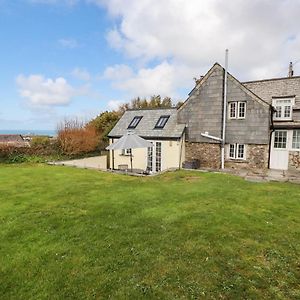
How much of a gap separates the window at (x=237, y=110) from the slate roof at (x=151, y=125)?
3.94 meters

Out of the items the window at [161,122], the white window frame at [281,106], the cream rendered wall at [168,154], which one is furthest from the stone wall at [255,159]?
the window at [161,122]

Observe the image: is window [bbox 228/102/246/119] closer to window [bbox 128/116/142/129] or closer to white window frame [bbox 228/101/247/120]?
white window frame [bbox 228/101/247/120]

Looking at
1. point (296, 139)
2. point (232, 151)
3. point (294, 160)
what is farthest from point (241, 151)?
point (296, 139)

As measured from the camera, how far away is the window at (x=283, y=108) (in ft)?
62.4

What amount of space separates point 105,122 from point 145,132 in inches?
773

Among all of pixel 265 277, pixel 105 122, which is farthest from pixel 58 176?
pixel 105 122

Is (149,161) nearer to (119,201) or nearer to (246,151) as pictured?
(246,151)

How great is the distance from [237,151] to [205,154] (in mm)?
2436

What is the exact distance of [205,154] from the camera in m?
20.4

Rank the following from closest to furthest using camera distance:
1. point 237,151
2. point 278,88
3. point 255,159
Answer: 1. point 255,159
2. point 237,151
3. point 278,88

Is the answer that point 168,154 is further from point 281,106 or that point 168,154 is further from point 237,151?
point 281,106

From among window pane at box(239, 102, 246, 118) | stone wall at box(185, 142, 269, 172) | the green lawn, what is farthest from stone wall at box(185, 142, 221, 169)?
the green lawn

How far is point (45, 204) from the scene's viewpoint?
1002 cm

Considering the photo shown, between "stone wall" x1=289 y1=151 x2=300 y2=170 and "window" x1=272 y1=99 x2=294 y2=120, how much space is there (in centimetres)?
267
